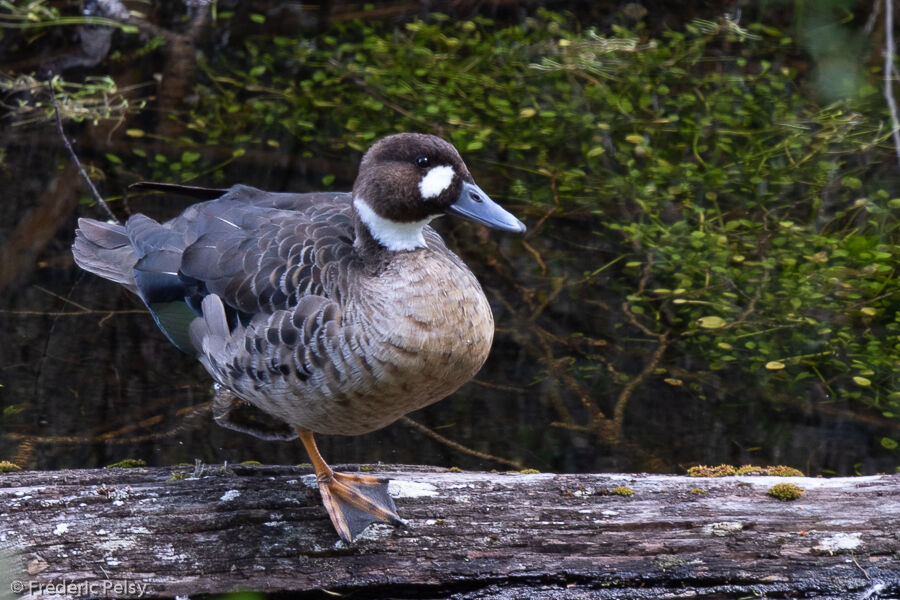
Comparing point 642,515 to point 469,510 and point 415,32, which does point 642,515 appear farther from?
point 415,32

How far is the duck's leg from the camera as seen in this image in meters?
2.97

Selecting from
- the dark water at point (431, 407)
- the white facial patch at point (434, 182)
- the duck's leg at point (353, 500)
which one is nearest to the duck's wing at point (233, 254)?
the white facial patch at point (434, 182)

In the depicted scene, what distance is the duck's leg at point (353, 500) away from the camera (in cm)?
297

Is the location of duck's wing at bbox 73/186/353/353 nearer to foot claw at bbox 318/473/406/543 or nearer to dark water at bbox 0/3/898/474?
foot claw at bbox 318/473/406/543

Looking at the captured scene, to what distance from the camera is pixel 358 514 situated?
9.78 ft

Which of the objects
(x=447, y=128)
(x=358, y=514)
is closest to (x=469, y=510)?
(x=358, y=514)

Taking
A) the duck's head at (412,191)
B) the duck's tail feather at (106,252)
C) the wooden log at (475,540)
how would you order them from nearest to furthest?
1. the wooden log at (475,540)
2. the duck's head at (412,191)
3. the duck's tail feather at (106,252)

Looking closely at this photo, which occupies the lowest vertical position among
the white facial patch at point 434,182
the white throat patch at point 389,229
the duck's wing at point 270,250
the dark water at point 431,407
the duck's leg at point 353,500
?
the dark water at point 431,407

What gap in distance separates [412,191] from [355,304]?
416 mm

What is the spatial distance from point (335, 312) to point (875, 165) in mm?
4736

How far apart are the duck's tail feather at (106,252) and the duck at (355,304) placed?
0.46 metres

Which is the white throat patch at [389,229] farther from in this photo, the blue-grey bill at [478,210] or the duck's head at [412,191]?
the blue-grey bill at [478,210]

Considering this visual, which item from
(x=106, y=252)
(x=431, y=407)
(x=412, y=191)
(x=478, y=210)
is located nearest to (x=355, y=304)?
(x=412, y=191)

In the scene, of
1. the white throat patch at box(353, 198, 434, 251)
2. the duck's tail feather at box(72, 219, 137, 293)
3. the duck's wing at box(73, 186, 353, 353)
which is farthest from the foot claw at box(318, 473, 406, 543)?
the duck's tail feather at box(72, 219, 137, 293)
